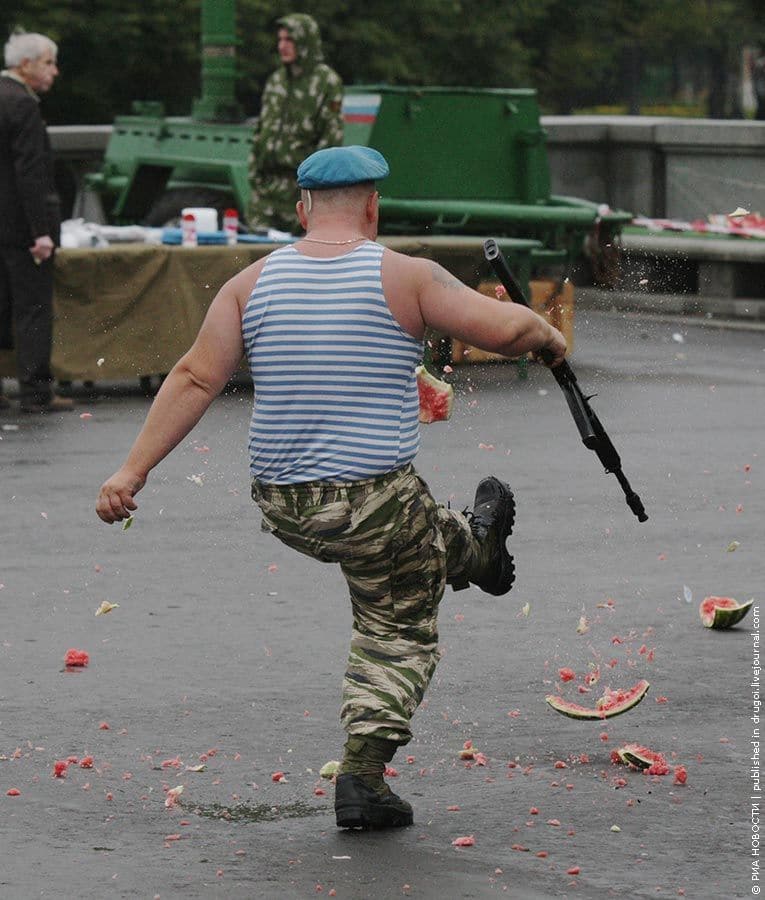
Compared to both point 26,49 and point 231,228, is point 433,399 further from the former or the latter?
point 231,228

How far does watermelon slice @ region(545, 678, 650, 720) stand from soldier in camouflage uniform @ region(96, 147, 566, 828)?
1077 millimetres

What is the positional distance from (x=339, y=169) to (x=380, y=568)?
0.95 meters

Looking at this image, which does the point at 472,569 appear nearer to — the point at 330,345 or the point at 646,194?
the point at 330,345

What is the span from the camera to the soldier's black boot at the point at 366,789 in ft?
17.3

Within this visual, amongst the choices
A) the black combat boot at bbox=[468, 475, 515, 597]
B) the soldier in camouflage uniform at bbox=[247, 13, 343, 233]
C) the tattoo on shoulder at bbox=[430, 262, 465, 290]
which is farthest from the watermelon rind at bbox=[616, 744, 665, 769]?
the soldier in camouflage uniform at bbox=[247, 13, 343, 233]

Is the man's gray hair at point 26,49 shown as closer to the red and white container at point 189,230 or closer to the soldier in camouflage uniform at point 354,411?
the red and white container at point 189,230

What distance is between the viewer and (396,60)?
39.5 metres

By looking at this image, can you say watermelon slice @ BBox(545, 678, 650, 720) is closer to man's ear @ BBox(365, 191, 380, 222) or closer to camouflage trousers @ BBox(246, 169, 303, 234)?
man's ear @ BBox(365, 191, 380, 222)

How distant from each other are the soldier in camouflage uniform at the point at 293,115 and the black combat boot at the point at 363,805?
35.4ft

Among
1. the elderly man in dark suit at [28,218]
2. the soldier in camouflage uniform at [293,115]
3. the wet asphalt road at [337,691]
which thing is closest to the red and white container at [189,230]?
the elderly man in dark suit at [28,218]

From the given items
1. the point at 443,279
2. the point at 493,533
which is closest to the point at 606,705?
the point at 493,533

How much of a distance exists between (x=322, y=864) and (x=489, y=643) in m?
2.38

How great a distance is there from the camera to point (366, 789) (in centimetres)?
529

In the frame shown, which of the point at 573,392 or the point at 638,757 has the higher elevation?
the point at 573,392
